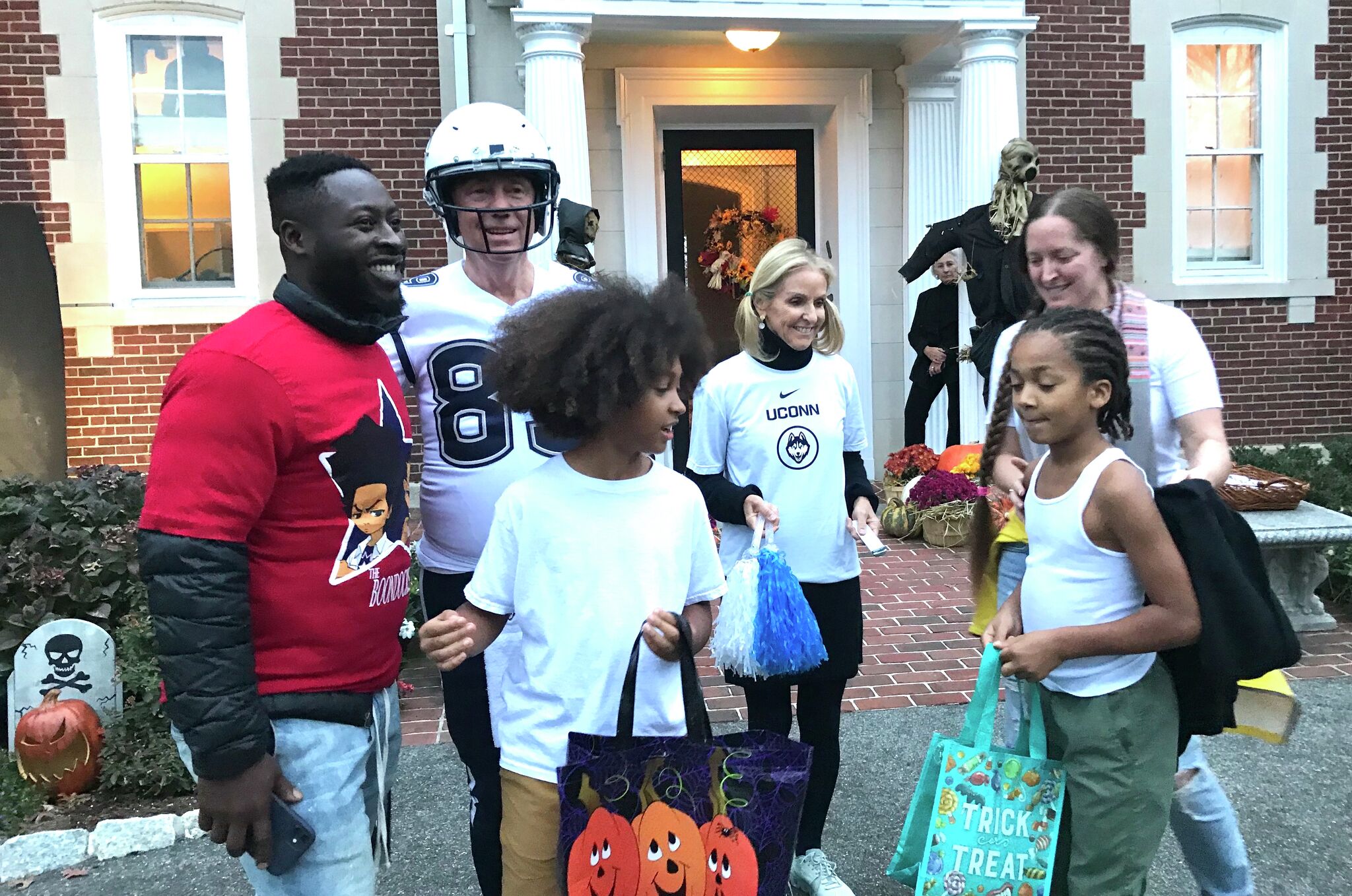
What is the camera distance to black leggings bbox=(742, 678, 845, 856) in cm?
310

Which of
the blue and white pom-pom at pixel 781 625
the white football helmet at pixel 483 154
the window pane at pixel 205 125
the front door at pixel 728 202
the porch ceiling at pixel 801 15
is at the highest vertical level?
the porch ceiling at pixel 801 15

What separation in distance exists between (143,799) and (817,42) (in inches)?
298

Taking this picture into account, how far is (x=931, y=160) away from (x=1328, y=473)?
3.90m

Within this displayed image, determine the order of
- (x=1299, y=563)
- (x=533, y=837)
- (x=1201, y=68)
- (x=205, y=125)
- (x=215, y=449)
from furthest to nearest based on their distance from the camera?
(x=1201, y=68)
(x=205, y=125)
(x=1299, y=563)
(x=533, y=837)
(x=215, y=449)

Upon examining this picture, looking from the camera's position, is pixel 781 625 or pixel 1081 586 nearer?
pixel 1081 586

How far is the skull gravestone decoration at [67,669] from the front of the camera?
422 centimetres

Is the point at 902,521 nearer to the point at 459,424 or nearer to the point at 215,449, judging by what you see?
the point at 459,424

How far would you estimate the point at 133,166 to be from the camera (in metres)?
8.21

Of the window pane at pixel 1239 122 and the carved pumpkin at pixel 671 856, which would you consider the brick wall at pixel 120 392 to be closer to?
the carved pumpkin at pixel 671 856

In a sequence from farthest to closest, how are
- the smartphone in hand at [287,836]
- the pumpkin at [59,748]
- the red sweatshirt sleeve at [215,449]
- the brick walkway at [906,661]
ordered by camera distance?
the brick walkway at [906,661] → the pumpkin at [59,748] → the smartphone in hand at [287,836] → the red sweatshirt sleeve at [215,449]

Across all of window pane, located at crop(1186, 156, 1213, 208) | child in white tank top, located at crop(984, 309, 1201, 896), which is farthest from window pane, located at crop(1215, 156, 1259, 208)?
child in white tank top, located at crop(984, 309, 1201, 896)

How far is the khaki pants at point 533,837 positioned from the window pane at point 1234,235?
9.67 m

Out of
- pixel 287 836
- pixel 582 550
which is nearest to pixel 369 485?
pixel 582 550

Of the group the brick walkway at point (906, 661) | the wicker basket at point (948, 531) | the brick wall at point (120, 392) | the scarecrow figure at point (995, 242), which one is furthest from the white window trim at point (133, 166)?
the wicker basket at point (948, 531)
